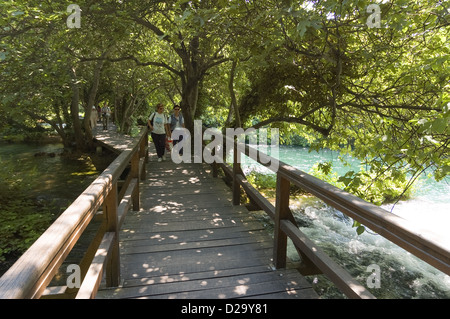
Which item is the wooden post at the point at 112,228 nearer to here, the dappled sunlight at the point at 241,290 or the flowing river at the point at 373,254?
the dappled sunlight at the point at 241,290

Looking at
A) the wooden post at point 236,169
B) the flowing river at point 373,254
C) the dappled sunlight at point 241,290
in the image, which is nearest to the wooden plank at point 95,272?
the dappled sunlight at point 241,290

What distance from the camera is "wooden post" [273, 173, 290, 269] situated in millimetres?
3116

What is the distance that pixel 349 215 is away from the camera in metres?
2.06

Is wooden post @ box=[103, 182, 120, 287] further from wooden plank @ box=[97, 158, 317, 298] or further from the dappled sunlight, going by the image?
the dappled sunlight

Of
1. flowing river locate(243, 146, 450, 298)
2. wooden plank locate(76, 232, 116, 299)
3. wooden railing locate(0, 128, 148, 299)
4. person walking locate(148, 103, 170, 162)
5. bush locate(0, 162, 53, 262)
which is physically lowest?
flowing river locate(243, 146, 450, 298)

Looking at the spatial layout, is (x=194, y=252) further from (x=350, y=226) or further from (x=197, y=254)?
(x=350, y=226)

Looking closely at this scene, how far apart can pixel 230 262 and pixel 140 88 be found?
17.2m

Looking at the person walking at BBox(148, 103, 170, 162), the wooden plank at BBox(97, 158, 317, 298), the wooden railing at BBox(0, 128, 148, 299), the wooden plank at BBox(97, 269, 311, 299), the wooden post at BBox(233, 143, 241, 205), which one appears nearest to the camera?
the wooden railing at BBox(0, 128, 148, 299)

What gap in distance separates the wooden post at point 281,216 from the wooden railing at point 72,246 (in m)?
1.54

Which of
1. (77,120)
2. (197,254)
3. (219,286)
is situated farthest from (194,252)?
(77,120)

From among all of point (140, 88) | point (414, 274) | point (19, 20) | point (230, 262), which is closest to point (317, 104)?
point (414, 274)

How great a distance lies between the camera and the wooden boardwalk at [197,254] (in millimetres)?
2832

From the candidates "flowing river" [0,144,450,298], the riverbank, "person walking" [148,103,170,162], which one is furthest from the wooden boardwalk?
the riverbank

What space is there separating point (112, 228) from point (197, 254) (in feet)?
3.49
